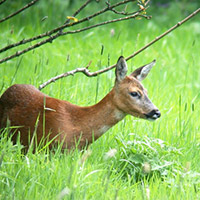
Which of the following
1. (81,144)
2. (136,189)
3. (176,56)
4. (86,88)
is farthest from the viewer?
(176,56)

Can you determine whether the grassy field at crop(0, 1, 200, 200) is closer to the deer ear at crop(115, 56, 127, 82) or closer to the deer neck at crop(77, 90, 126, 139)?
the deer neck at crop(77, 90, 126, 139)

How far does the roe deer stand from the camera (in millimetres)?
4449

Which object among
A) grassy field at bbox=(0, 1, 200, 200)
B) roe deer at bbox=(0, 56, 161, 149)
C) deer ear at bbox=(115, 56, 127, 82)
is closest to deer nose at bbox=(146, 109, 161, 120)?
roe deer at bbox=(0, 56, 161, 149)

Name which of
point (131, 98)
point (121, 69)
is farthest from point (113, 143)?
point (121, 69)

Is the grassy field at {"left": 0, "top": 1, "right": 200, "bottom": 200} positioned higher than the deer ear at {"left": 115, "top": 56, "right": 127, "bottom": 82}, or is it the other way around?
the deer ear at {"left": 115, "top": 56, "right": 127, "bottom": 82}

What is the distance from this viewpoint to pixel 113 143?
15.7 ft

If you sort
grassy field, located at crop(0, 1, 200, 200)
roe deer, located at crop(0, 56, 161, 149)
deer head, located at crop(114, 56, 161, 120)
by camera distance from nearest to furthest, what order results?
grassy field, located at crop(0, 1, 200, 200) < roe deer, located at crop(0, 56, 161, 149) < deer head, located at crop(114, 56, 161, 120)

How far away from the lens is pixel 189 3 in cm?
1126

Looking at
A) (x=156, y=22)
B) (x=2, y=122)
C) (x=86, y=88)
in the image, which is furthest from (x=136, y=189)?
(x=156, y=22)

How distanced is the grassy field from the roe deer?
0.55 ft

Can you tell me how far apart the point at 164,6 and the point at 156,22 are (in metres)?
1.30

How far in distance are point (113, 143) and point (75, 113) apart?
467 mm

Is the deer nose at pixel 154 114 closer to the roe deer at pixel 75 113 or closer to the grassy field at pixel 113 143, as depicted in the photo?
the roe deer at pixel 75 113

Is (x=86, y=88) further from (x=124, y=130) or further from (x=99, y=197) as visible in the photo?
(x=99, y=197)
